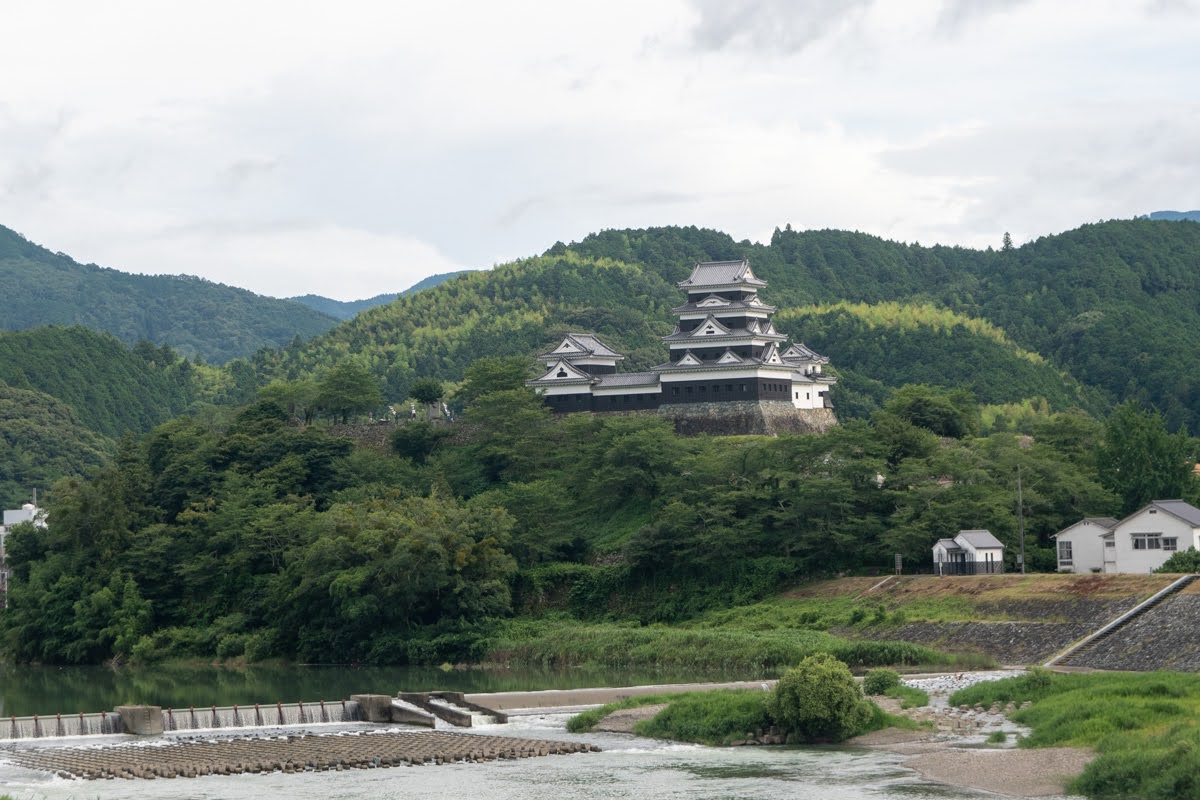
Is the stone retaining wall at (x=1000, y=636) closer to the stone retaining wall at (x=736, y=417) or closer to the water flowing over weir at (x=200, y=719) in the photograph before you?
the water flowing over weir at (x=200, y=719)

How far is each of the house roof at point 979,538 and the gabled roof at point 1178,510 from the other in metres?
4.18

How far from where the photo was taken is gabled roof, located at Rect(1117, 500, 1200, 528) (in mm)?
53438

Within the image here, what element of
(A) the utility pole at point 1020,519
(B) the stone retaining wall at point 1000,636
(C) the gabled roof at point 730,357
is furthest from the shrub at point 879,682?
(C) the gabled roof at point 730,357

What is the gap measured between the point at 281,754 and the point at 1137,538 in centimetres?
3056

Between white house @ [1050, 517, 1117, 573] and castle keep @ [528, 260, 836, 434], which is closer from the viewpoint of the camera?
white house @ [1050, 517, 1117, 573]

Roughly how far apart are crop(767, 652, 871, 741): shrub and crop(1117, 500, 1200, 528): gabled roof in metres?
21.2

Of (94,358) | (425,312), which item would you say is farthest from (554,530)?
(94,358)

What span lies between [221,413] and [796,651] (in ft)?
166

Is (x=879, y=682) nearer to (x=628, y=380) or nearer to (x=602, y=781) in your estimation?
(x=602, y=781)

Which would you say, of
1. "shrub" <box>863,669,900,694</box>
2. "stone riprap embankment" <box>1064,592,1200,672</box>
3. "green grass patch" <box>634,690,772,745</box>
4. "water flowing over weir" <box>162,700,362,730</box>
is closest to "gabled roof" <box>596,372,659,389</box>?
"stone riprap embankment" <box>1064,592,1200,672</box>

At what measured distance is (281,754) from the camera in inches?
1431

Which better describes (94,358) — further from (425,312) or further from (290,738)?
(290,738)

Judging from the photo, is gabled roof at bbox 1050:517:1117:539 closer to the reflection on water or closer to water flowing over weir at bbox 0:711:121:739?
the reflection on water

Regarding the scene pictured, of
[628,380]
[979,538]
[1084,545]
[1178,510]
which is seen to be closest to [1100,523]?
[1084,545]
